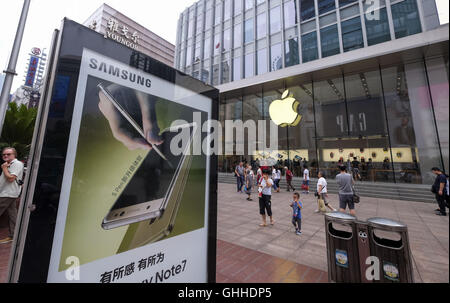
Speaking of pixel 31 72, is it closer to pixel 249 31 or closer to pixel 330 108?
pixel 249 31

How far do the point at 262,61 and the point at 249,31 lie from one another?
462cm

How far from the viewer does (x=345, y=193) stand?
664 cm

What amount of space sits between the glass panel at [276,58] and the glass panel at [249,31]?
11.0ft

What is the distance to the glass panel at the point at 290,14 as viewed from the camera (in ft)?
64.0

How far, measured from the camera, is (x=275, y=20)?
67.8ft

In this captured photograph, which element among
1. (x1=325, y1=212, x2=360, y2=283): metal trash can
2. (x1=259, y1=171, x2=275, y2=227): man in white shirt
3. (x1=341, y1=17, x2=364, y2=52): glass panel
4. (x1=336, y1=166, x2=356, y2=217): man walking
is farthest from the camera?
(x1=341, y1=17, x2=364, y2=52): glass panel

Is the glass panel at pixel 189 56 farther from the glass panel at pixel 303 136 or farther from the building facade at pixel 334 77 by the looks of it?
the glass panel at pixel 303 136

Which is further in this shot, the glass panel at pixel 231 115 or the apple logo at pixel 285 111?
the glass panel at pixel 231 115

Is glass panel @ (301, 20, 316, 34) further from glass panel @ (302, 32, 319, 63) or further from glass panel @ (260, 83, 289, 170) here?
glass panel @ (260, 83, 289, 170)

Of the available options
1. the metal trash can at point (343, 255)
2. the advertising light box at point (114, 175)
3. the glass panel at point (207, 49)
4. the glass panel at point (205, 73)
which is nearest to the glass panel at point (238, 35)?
the glass panel at point (207, 49)

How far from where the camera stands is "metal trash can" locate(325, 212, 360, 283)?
3006 mm

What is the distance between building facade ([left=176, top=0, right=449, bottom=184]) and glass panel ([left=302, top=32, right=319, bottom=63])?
0.09 m

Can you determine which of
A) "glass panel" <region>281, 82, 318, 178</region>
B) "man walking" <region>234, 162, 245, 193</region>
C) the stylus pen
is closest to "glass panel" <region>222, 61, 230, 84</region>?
"glass panel" <region>281, 82, 318, 178</region>

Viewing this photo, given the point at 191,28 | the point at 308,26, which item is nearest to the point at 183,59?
the point at 191,28
